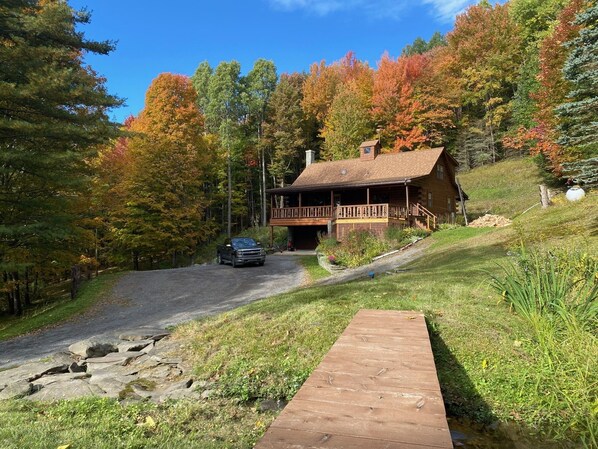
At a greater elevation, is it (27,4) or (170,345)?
(27,4)

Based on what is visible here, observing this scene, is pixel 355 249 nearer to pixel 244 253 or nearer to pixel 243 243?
pixel 244 253

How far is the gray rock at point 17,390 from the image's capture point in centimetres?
496

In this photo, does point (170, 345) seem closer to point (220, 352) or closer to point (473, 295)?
point (220, 352)

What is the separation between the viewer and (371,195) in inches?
1136

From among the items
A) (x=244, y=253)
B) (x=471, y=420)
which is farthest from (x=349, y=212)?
A: (x=471, y=420)

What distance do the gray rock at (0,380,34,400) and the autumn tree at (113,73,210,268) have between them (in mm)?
21470

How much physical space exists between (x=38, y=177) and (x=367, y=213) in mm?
17450

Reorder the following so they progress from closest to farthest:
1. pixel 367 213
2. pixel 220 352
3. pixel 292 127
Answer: pixel 220 352 → pixel 367 213 → pixel 292 127

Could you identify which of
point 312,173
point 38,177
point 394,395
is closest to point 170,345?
point 394,395

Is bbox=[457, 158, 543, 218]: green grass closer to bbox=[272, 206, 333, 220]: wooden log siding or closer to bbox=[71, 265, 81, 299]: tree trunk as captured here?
bbox=[272, 206, 333, 220]: wooden log siding

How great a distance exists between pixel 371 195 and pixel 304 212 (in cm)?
529

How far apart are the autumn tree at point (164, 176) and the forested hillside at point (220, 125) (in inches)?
4.5

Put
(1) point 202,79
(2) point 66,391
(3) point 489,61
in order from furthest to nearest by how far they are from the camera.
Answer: (1) point 202,79
(3) point 489,61
(2) point 66,391

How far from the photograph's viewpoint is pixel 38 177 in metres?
13.5
